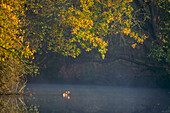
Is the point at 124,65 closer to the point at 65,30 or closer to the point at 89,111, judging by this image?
the point at 65,30

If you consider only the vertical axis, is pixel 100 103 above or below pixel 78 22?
below

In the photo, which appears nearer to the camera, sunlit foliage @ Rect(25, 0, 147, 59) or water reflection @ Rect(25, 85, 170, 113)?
water reflection @ Rect(25, 85, 170, 113)

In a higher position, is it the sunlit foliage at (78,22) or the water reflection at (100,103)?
the sunlit foliage at (78,22)

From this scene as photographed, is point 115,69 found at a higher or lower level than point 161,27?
lower

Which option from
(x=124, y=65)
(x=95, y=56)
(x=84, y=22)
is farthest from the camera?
(x=124, y=65)

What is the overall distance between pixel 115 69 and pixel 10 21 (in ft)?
63.9

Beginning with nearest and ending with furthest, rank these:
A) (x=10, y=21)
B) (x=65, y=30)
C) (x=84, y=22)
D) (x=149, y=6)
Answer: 1. (x=10, y=21)
2. (x=84, y=22)
3. (x=65, y=30)
4. (x=149, y=6)

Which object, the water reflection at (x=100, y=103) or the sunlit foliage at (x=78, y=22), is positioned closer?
the water reflection at (x=100, y=103)

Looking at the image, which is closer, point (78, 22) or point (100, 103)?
point (100, 103)

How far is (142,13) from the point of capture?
26.4 meters

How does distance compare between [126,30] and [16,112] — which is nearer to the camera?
[16,112]

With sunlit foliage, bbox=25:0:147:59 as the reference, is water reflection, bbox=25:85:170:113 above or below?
below

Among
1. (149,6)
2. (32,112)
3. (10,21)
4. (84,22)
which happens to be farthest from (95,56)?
(32,112)

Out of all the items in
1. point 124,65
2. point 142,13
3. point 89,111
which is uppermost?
point 142,13
